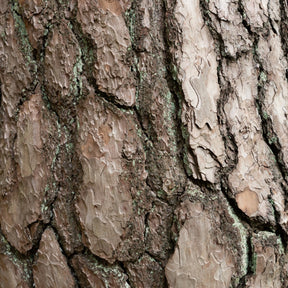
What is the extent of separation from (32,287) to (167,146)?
0.48m

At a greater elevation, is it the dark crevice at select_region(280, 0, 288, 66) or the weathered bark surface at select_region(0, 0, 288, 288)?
the dark crevice at select_region(280, 0, 288, 66)

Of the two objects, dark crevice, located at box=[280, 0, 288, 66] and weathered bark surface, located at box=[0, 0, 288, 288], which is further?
dark crevice, located at box=[280, 0, 288, 66]

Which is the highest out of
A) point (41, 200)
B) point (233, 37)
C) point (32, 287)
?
point (233, 37)

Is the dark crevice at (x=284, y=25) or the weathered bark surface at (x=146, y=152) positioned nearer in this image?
the weathered bark surface at (x=146, y=152)

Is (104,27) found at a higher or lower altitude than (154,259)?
higher

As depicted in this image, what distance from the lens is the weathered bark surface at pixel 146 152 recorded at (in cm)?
101

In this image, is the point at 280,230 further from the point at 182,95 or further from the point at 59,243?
the point at 59,243

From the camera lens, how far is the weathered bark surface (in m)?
1.01

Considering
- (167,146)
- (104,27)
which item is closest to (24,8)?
(104,27)

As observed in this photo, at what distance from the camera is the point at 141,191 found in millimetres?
1025

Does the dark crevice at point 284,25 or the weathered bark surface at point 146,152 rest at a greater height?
the dark crevice at point 284,25

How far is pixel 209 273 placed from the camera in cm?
100

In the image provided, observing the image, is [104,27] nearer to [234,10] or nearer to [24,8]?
[24,8]

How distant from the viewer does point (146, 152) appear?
1.03m
